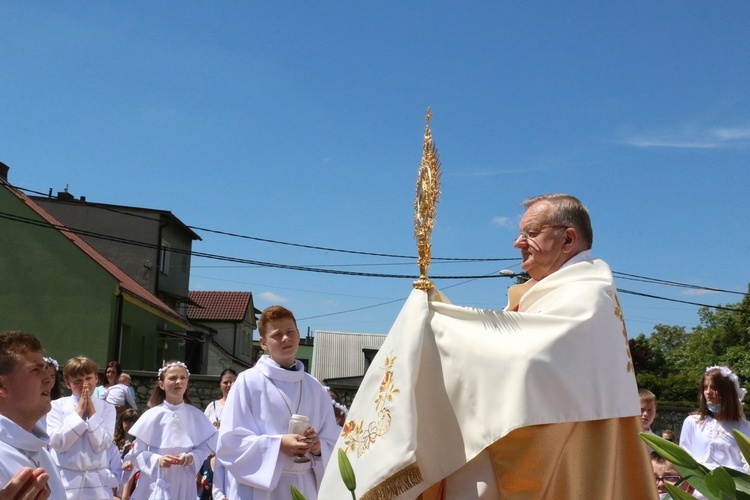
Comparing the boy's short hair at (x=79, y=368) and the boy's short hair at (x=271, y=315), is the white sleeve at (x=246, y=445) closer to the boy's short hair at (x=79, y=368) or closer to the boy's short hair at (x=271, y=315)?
the boy's short hair at (x=271, y=315)

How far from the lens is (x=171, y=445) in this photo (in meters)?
9.10

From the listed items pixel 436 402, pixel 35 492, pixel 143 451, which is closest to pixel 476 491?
pixel 436 402

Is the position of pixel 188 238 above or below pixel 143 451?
above

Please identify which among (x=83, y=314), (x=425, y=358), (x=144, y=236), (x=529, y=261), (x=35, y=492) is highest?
(x=144, y=236)

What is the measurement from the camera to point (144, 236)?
36000 mm

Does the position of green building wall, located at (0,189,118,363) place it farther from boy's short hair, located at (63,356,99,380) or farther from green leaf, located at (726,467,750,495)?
green leaf, located at (726,467,750,495)

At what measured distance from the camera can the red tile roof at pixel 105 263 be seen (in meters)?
28.4

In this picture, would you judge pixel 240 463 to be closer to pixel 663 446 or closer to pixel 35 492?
pixel 35 492

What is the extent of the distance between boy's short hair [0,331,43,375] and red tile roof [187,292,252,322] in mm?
44912

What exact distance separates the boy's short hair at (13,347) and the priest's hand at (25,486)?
795 millimetres

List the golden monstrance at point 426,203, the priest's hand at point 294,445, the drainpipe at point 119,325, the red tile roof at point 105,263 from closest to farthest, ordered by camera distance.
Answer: the golden monstrance at point 426,203, the priest's hand at point 294,445, the red tile roof at point 105,263, the drainpipe at point 119,325

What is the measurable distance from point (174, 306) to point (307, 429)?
36250 millimetres

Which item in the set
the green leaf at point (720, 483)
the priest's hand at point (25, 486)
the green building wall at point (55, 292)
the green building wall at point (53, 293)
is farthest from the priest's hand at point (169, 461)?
the green building wall at point (53, 293)

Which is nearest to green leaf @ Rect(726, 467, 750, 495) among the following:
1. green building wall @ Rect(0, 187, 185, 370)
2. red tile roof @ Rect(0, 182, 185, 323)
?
red tile roof @ Rect(0, 182, 185, 323)
